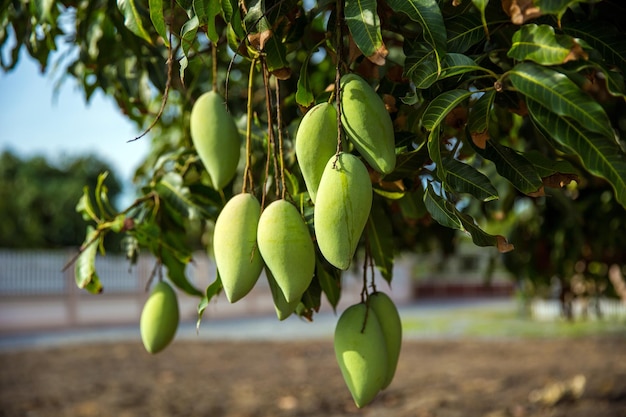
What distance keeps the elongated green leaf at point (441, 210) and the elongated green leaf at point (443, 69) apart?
0.34 feet

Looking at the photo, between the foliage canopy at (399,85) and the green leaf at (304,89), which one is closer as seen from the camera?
the foliage canopy at (399,85)

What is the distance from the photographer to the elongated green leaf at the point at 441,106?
2.14 feet

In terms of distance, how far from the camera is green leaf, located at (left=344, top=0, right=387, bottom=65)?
0.67 m

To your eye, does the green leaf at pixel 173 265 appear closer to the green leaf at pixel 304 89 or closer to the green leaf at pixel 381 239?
the green leaf at pixel 381 239

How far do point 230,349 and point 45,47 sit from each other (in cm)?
601

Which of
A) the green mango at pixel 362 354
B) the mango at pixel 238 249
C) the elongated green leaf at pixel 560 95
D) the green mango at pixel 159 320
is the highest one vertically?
the elongated green leaf at pixel 560 95

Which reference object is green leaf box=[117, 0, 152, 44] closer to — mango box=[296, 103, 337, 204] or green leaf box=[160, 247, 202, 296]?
mango box=[296, 103, 337, 204]

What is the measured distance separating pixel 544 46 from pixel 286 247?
29 centimetres

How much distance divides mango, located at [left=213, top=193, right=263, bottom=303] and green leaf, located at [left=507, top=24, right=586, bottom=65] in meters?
0.29

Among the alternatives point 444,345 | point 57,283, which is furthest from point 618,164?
point 57,283

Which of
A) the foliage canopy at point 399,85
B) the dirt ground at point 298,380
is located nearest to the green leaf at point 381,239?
the foliage canopy at point 399,85

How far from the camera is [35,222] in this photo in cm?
1208

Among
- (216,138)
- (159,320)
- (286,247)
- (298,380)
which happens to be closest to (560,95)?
(286,247)

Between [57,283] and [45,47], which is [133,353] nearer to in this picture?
[57,283]
